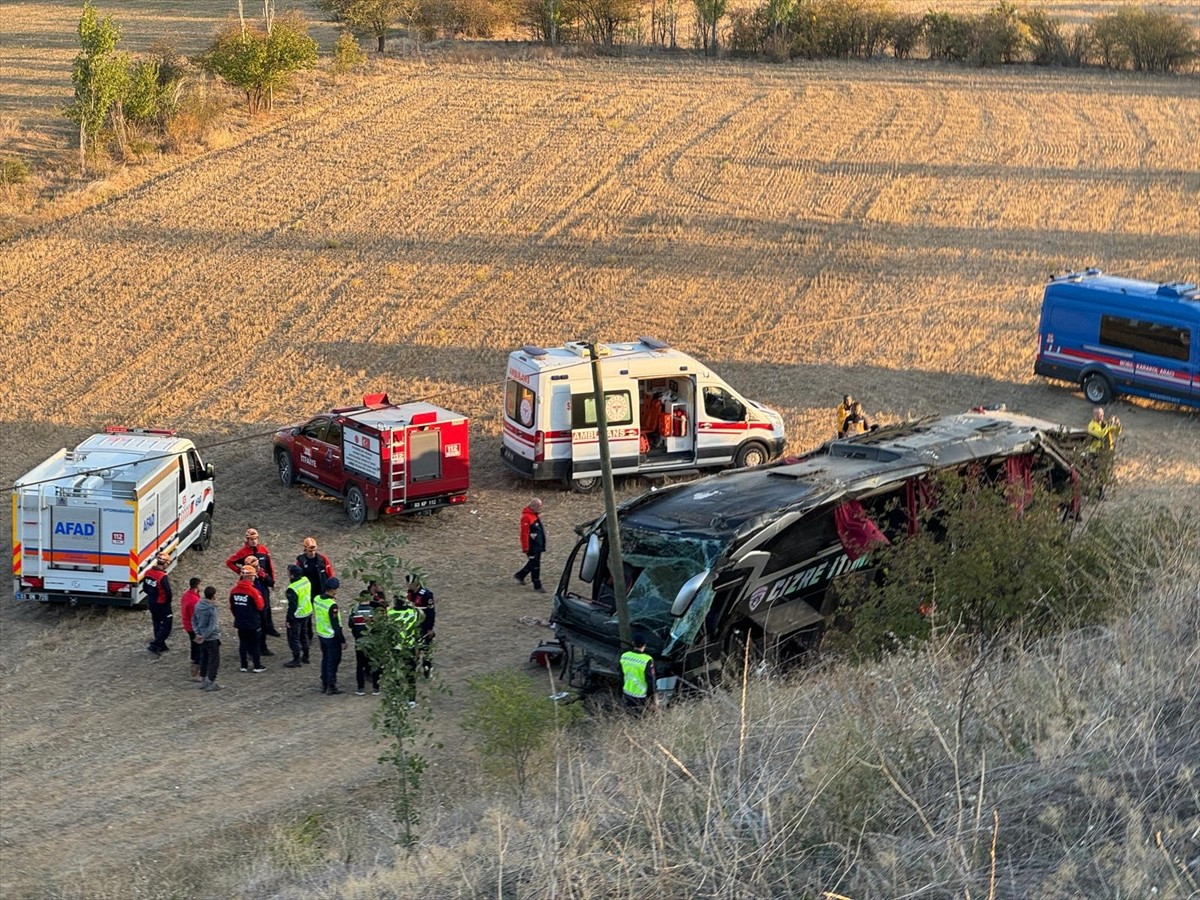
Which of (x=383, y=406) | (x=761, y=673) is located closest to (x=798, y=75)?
(x=383, y=406)

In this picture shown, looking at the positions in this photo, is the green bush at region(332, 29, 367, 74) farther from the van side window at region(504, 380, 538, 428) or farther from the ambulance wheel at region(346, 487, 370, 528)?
the ambulance wheel at region(346, 487, 370, 528)

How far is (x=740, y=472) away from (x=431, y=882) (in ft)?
29.5

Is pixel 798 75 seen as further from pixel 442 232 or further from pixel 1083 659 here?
pixel 1083 659

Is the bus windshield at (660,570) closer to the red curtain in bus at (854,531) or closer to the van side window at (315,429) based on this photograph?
the red curtain in bus at (854,531)

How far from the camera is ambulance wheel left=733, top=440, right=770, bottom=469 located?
2392 centimetres

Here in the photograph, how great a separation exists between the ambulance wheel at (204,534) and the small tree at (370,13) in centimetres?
4433

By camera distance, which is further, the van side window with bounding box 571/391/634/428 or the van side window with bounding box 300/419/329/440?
the van side window with bounding box 571/391/634/428

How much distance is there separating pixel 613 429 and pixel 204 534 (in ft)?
19.8

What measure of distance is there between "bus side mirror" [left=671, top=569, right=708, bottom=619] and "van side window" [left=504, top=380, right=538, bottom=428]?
313 inches

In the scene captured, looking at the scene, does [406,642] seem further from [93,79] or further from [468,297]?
[93,79]

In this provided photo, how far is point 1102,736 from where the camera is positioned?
966cm

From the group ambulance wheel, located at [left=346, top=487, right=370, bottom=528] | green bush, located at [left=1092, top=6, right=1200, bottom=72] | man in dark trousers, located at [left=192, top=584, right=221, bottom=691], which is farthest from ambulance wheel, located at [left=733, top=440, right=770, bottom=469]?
green bush, located at [left=1092, top=6, right=1200, bottom=72]

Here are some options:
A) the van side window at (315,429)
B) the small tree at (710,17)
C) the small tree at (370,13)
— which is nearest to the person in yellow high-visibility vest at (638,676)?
the van side window at (315,429)

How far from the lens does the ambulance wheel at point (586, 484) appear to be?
2339cm
